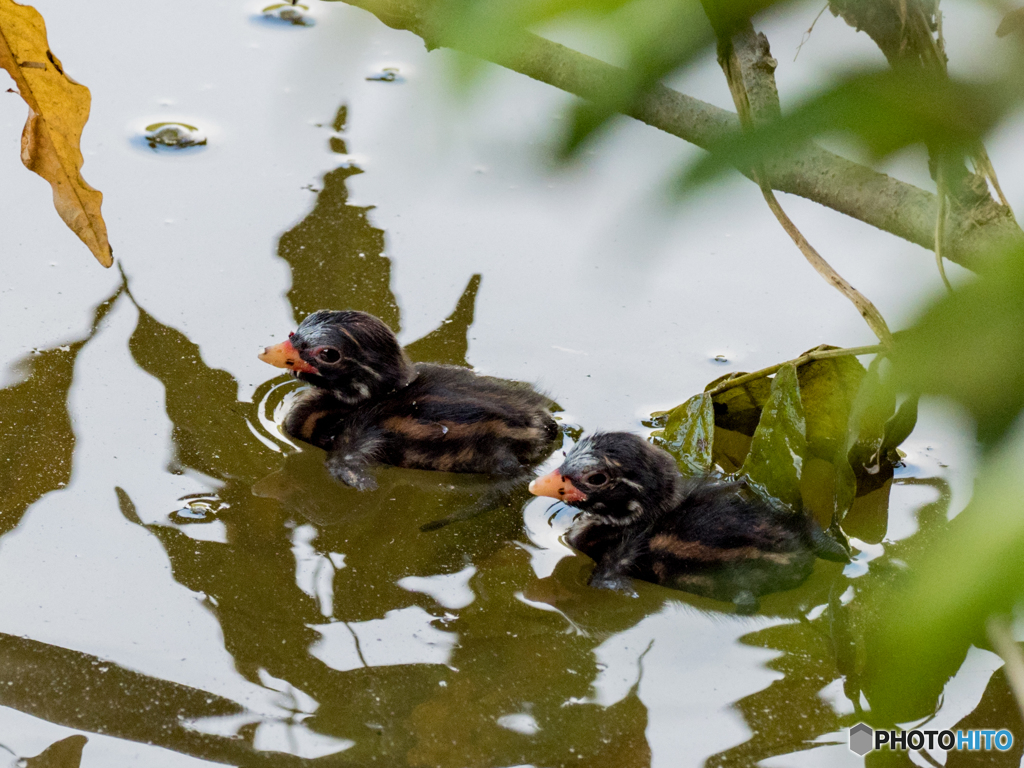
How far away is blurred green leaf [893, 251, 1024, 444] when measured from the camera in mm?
491

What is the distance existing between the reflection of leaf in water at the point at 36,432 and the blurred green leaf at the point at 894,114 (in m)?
2.54

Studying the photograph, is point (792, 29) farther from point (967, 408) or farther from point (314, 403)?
point (314, 403)

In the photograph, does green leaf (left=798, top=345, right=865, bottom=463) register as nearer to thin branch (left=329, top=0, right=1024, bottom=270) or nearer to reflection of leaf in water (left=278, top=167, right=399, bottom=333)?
reflection of leaf in water (left=278, top=167, right=399, bottom=333)

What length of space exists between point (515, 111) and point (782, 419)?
88.8 inches

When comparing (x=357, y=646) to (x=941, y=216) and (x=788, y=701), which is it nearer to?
(x=788, y=701)

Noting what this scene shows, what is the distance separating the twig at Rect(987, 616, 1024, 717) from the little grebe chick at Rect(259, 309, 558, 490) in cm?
209

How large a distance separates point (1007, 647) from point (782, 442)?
2.05m

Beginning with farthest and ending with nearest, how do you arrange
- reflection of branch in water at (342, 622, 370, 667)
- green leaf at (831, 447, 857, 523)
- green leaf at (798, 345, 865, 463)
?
green leaf at (798, 345, 865, 463) < green leaf at (831, 447, 857, 523) < reflection of branch in water at (342, 622, 370, 667)

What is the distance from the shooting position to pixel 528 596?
2.65 metres

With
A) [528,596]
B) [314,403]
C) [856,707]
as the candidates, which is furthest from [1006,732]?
[314,403]

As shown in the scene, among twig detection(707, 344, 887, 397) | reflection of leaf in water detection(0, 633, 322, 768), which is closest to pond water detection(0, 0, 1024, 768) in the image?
reflection of leaf in water detection(0, 633, 322, 768)

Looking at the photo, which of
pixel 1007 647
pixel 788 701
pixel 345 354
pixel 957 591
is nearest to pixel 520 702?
pixel 788 701

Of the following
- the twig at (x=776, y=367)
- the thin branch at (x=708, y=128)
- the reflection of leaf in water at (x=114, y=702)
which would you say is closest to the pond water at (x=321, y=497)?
the reflection of leaf in water at (x=114, y=702)

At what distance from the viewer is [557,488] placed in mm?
2809
